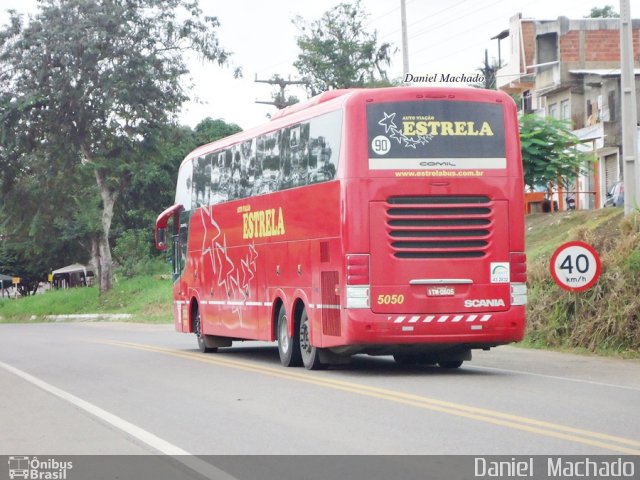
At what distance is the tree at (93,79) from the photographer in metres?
55.6

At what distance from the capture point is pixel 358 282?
57.1 ft

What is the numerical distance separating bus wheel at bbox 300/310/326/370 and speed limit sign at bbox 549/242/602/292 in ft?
13.7

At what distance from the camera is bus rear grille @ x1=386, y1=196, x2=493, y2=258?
57.5ft

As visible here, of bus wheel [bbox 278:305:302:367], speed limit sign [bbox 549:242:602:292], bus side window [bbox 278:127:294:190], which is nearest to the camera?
bus wheel [bbox 278:305:302:367]

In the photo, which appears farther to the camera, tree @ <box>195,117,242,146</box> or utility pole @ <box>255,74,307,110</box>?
tree @ <box>195,117,242,146</box>

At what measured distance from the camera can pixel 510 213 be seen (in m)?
17.7

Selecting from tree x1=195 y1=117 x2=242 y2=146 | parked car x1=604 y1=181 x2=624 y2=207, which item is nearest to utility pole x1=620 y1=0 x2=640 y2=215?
parked car x1=604 y1=181 x2=624 y2=207

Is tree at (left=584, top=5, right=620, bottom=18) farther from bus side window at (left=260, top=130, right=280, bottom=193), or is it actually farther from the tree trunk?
bus side window at (left=260, top=130, right=280, bottom=193)

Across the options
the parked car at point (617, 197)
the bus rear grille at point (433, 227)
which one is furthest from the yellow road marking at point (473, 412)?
the parked car at point (617, 197)

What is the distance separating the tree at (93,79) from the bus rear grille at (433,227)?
1548 inches

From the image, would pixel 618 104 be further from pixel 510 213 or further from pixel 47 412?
pixel 47 412
